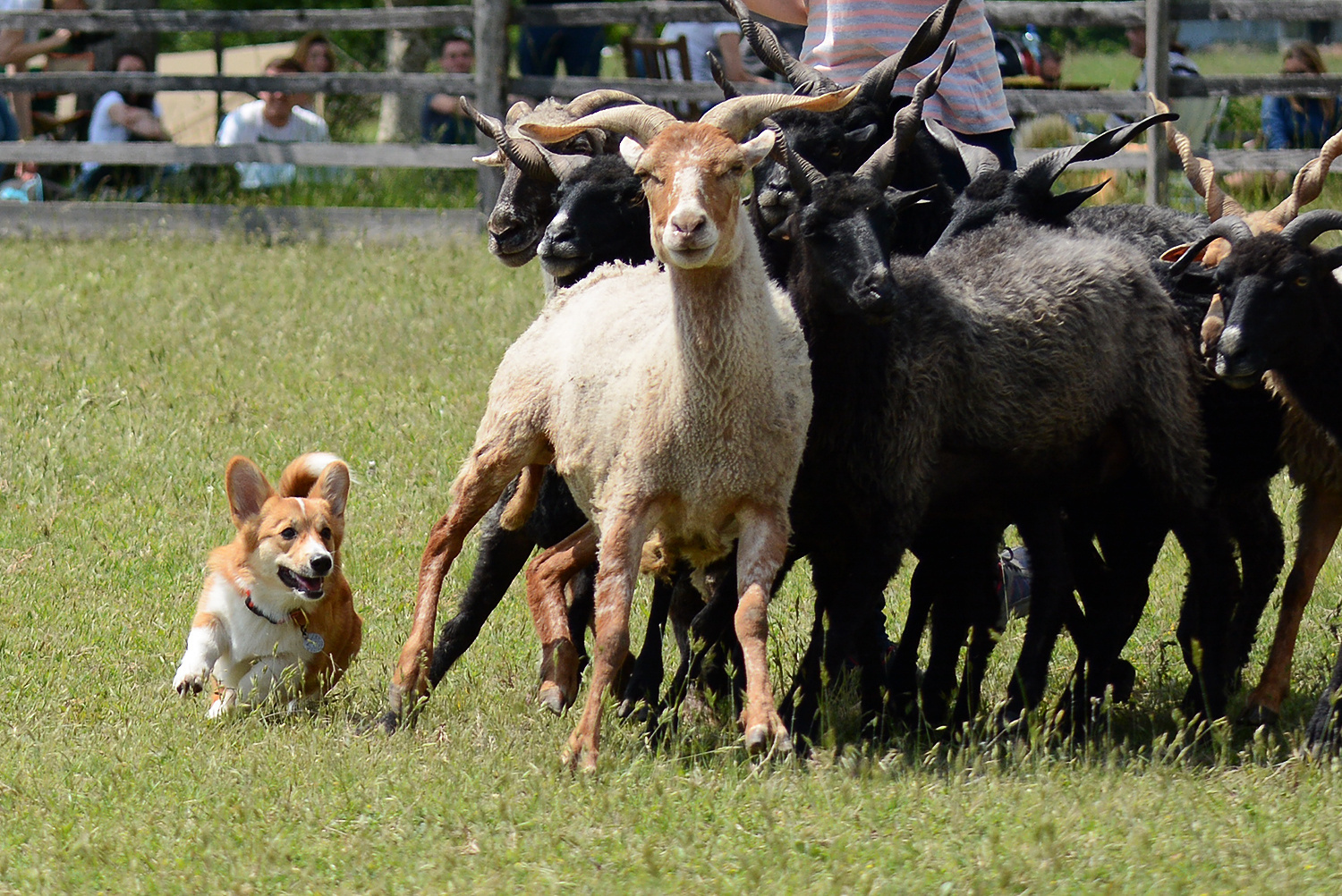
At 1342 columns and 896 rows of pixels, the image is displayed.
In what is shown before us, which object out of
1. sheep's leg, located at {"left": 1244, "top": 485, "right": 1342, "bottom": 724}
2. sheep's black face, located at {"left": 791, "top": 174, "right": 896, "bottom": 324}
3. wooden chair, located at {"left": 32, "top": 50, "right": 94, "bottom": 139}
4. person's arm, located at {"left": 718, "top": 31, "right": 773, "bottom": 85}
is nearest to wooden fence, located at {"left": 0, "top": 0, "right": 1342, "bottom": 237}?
person's arm, located at {"left": 718, "top": 31, "right": 773, "bottom": 85}

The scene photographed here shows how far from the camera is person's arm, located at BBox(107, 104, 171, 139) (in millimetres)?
15734

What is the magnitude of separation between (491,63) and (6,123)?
4.95 m

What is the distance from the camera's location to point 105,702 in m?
5.57

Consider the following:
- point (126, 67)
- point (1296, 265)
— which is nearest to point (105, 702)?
point (1296, 265)

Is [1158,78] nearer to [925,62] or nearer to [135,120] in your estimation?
[925,62]

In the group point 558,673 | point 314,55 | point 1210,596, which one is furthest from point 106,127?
point 1210,596

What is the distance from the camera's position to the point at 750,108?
500 cm

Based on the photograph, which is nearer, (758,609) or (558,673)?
(758,609)

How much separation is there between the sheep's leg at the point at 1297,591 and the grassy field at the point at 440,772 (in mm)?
114

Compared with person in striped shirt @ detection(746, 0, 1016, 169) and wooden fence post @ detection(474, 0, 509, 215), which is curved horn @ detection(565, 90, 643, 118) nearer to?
person in striped shirt @ detection(746, 0, 1016, 169)

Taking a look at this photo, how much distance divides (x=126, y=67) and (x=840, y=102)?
12.8 meters

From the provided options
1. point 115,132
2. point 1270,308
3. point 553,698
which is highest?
point 115,132

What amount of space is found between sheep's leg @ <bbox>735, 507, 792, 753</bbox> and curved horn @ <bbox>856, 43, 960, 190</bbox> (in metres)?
1.30

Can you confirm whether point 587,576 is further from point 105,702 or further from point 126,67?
point 126,67
